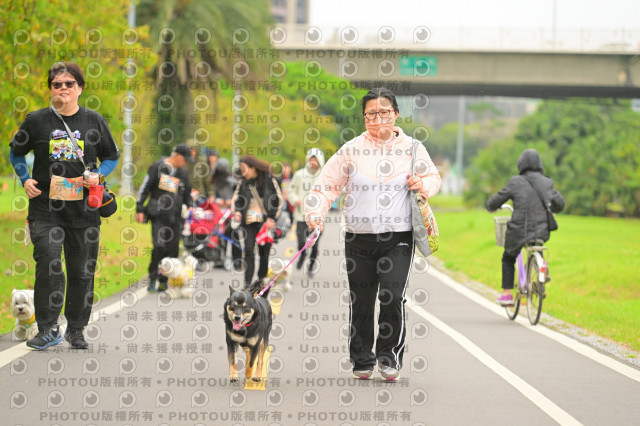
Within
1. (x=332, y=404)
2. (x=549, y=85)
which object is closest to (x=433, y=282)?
(x=332, y=404)

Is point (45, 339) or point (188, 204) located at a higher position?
point (188, 204)

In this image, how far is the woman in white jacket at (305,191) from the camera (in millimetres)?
17328

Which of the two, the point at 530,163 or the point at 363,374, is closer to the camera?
the point at 363,374

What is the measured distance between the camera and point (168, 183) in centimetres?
1455

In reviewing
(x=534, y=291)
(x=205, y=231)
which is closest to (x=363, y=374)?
(x=534, y=291)

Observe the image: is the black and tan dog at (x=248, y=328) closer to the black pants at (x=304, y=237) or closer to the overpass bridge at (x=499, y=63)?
the black pants at (x=304, y=237)

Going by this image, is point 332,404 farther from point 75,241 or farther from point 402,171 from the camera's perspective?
point 75,241

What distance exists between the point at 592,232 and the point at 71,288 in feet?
92.4

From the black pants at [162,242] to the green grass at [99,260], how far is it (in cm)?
67

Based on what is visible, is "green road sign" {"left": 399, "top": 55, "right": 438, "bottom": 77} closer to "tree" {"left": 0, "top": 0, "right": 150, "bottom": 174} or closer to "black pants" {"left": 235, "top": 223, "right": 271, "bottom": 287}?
"tree" {"left": 0, "top": 0, "right": 150, "bottom": 174}

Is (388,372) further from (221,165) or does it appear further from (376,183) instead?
(221,165)

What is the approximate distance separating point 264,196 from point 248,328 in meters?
6.54

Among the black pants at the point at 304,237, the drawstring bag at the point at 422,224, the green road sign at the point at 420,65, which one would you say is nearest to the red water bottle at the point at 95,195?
the drawstring bag at the point at 422,224

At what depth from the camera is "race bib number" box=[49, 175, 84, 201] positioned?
893 centimetres
